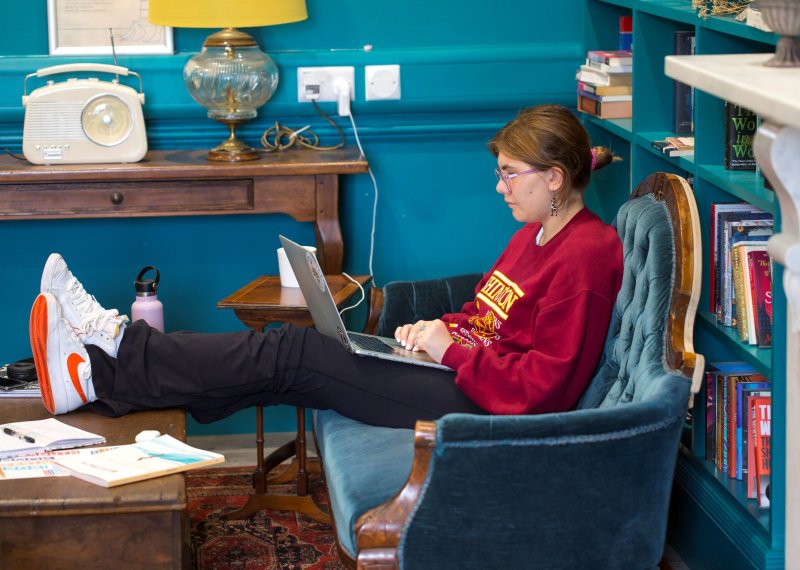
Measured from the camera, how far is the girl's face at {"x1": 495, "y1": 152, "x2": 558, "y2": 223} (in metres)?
2.43

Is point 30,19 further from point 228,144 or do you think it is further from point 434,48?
point 434,48

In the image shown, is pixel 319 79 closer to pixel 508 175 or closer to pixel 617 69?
pixel 617 69

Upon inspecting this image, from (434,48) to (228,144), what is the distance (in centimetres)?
70

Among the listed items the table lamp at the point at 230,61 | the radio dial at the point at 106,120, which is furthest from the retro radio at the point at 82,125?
the table lamp at the point at 230,61

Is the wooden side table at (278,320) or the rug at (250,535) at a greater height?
the wooden side table at (278,320)

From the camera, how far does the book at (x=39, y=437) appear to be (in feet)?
7.48

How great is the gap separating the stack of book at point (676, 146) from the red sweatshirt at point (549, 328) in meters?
0.26

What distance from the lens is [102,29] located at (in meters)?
3.29

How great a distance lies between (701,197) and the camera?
2.36 metres

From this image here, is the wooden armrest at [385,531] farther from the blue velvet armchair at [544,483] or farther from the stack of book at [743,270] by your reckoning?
the stack of book at [743,270]

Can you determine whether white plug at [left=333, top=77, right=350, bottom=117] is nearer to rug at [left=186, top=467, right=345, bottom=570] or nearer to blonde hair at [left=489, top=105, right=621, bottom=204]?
blonde hair at [left=489, top=105, right=621, bottom=204]

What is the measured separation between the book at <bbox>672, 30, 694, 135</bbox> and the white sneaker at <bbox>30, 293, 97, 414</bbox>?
149cm

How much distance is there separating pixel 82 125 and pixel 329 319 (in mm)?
1009

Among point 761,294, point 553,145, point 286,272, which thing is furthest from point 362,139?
point 761,294
